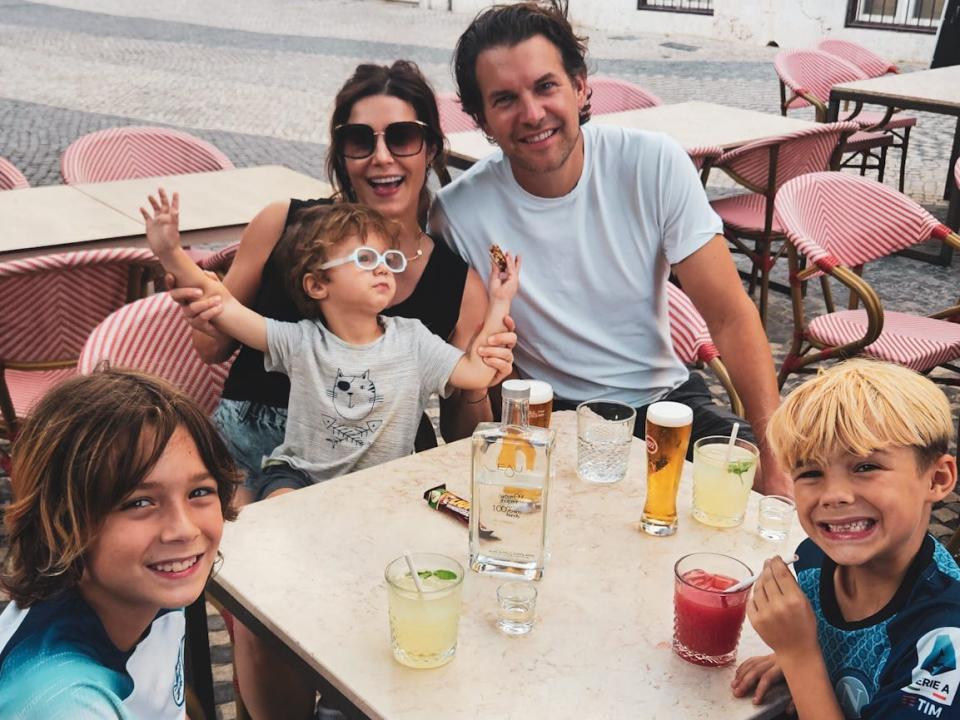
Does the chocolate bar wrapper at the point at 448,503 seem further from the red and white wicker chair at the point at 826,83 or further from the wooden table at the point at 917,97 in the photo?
the red and white wicker chair at the point at 826,83

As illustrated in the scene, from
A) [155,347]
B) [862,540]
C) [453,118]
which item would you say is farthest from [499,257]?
[453,118]

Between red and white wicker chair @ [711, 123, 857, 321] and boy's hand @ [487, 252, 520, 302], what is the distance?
2.84m

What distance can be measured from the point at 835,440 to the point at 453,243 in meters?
1.56

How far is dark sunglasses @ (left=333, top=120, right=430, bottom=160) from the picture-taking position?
2836mm

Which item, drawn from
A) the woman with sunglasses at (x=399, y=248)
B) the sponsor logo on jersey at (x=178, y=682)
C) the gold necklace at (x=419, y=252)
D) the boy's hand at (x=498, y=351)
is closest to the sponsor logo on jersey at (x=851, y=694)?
the sponsor logo on jersey at (x=178, y=682)

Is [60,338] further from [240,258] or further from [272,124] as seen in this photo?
[272,124]

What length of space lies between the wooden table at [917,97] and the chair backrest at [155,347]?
5.19 metres

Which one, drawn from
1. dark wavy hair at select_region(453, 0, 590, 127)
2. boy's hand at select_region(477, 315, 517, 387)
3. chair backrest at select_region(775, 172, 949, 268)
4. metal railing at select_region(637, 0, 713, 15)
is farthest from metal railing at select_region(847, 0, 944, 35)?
boy's hand at select_region(477, 315, 517, 387)

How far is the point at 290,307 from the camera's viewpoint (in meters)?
2.75

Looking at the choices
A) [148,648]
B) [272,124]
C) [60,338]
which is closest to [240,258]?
[60,338]

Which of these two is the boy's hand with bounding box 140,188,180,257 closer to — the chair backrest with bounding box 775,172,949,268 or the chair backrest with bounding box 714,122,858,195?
the chair backrest with bounding box 775,172,949,268

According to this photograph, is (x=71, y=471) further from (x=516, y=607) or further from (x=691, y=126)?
(x=691, y=126)

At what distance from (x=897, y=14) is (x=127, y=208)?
13.6 meters

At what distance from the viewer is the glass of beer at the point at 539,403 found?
223 cm
